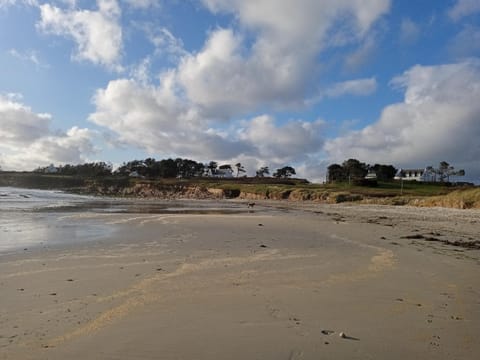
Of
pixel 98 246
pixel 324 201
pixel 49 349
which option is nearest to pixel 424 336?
pixel 49 349

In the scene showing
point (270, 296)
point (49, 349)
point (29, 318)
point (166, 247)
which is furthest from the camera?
point (166, 247)

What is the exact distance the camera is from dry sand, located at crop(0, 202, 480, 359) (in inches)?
179

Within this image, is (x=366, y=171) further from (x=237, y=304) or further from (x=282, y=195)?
(x=237, y=304)

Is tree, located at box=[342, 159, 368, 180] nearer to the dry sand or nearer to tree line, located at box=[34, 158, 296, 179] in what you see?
tree line, located at box=[34, 158, 296, 179]

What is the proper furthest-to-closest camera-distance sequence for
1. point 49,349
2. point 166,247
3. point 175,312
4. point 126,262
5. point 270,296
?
point 166,247 → point 126,262 → point 270,296 → point 175,312 → point 49,349

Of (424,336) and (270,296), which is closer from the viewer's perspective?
(424,336)

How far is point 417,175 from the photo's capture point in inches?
5531

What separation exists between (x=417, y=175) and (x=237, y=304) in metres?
149

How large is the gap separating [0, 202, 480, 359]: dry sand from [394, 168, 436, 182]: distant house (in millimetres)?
126154

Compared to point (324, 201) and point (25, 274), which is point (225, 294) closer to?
point (25, 274)

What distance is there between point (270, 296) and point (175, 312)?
1805mm

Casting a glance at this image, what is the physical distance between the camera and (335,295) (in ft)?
22.7

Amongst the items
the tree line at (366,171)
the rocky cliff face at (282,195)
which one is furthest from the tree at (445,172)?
the rocky cliff face at (282,195)

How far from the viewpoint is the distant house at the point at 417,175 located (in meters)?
128
